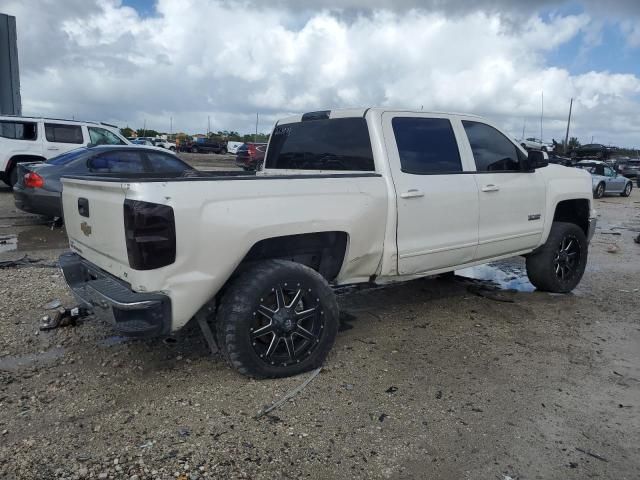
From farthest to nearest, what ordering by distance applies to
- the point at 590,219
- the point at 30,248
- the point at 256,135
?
the point at 256,135
the point at 30,248
the point at 590,219

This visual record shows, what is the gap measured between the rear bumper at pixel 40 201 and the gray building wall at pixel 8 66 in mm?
13200

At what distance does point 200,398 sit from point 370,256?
63.4 inches

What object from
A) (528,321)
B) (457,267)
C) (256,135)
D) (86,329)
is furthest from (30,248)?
(256,135)

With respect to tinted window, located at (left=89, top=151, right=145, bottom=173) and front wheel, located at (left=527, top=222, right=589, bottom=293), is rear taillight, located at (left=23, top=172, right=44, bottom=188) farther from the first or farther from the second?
front wheel, located at (left=527, top=222, right=589, bottom=293)

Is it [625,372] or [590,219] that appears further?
[590,219]

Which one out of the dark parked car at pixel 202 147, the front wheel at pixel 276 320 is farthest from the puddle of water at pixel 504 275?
the dark parked car at pixel 202 147

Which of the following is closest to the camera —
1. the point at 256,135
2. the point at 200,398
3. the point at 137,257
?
the point at 137,257

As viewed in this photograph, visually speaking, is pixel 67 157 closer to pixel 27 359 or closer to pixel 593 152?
pixel 27 359

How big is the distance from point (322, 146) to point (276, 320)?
1869mm

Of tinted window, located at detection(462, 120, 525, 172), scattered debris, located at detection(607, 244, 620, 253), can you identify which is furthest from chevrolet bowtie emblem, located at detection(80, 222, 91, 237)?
scattered debris, located at detection(607, 244, 620, 253)

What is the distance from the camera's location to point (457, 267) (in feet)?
15.8

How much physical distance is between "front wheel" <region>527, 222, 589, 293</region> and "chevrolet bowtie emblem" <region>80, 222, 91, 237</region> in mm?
4564

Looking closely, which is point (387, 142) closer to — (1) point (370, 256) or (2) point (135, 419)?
(1) point (370, 256)

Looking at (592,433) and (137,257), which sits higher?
(137,257)
